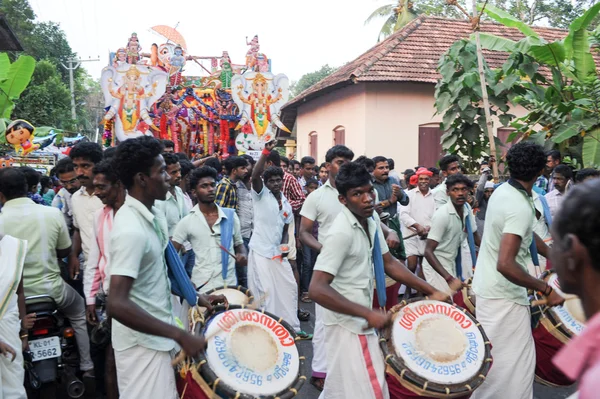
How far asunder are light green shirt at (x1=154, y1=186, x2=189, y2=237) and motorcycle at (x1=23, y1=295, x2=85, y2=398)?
1289 mm

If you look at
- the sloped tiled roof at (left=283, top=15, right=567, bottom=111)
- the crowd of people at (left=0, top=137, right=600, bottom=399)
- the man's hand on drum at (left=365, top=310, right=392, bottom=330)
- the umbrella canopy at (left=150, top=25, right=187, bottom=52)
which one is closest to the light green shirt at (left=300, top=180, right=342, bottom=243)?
the crowd of people at (left=0, top=137, right=600, bottom=399)

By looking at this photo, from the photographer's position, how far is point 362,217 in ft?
12.0

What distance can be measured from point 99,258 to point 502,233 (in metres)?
2.99

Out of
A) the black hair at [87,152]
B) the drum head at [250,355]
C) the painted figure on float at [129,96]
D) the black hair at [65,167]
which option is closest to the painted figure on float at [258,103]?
the painted figure on float at [129,96]

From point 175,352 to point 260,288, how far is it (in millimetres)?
3399

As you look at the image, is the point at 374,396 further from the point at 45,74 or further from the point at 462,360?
the point at 45,74

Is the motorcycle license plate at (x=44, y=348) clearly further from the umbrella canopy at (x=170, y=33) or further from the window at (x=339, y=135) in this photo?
the umbrella canopy at (x=170, y=33)

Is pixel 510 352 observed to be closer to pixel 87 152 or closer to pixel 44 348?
pixel 44 348

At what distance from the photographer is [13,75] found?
1457 centimetres

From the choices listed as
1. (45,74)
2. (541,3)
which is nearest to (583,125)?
(541,3)

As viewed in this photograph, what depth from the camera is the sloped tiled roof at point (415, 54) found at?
17.0 meters

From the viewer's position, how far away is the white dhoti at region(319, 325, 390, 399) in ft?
11.1

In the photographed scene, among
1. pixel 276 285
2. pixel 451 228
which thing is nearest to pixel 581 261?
pixel 451 228

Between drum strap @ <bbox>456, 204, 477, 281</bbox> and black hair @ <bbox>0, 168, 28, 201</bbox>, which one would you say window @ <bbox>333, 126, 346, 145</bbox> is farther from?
black hair @ <bbox>0, 168, 28, 201</bbox>
